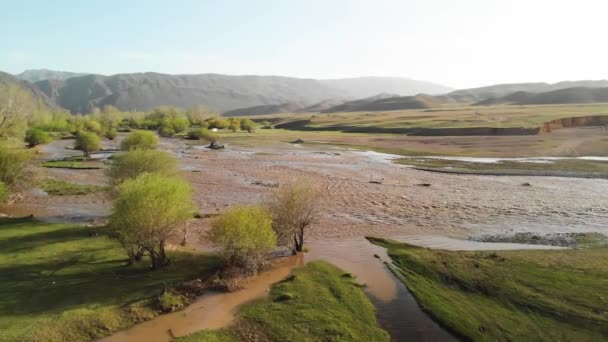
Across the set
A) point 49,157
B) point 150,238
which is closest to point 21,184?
point 150,238

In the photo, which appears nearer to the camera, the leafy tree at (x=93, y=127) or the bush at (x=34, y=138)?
the bush at (x=34, y=138)

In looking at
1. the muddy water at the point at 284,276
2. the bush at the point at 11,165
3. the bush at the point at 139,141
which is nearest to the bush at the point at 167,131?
the bush at the point at 139,141

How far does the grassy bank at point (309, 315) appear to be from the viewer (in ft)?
51.5

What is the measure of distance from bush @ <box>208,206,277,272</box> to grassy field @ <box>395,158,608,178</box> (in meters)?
39.9

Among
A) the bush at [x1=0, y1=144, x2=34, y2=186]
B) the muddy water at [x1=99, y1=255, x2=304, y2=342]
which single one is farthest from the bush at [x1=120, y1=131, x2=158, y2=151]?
the muddy water at [x1=99, y1=255, x2=304, y2=342]

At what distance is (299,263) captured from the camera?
23156 millimetres

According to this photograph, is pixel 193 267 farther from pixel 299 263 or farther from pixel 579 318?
pixel 579 318

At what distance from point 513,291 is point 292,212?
455 inches

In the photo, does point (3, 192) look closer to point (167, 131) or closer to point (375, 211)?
point (375, 211)

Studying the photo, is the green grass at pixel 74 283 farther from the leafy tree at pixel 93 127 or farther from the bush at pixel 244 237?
the leafy tree at pixel 93 127

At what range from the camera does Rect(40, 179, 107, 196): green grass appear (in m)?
39.2

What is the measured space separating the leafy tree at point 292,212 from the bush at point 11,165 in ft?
74.0

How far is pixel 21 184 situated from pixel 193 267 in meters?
21.9

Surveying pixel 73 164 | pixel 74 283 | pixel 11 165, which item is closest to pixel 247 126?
pixel 73 164
